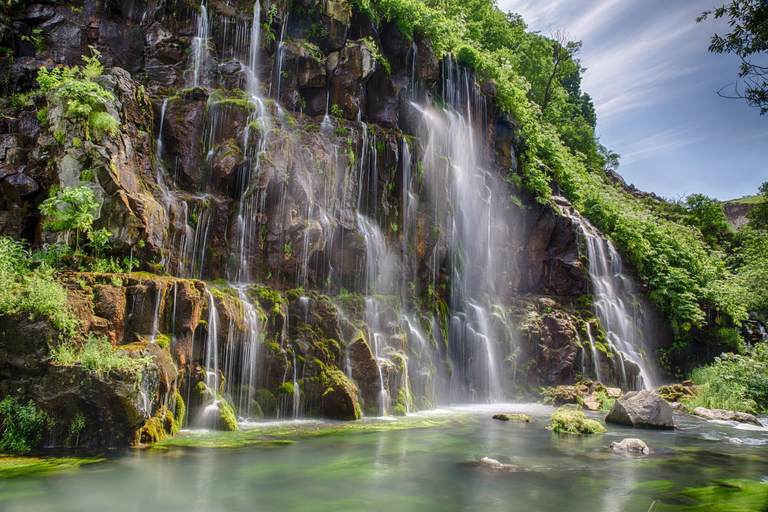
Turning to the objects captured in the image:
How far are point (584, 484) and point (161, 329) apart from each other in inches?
360

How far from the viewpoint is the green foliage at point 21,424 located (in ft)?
27.8

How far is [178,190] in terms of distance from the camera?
1636 centimetres

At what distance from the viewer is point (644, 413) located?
48.7 ft

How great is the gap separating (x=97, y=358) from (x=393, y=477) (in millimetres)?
5771

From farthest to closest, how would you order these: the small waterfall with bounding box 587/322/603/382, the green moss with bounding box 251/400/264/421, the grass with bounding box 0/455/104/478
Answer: the small waterfall with bounding box 587/322/603/382 < the green moss with bounding box 251/400/264/421 < the grass with bounding box 0/455/104/478

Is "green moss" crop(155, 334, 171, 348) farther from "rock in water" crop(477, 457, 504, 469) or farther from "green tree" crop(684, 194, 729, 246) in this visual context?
"green tree" crop(684, 194, 729, 246)

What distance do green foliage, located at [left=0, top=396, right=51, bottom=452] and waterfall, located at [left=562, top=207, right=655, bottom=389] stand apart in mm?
22329

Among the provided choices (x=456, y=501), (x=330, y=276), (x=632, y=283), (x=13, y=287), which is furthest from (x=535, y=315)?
(x=13, y=287)

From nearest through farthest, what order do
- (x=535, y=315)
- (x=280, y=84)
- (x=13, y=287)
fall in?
(x=13, y=287), (x=280, y=84), (x=535, y=315)

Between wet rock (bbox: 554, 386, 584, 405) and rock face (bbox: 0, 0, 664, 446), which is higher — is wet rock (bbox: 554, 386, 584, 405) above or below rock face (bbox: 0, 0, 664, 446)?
below

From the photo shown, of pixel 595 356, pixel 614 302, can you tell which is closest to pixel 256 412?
pixel 595 356

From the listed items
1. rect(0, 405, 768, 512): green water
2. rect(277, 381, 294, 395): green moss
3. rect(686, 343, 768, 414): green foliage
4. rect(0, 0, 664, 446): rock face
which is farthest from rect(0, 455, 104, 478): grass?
rect(686, 343, 768, 414): green foliage

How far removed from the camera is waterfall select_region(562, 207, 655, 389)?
2484 centimetres

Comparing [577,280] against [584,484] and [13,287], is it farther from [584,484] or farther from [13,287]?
[13,287]
